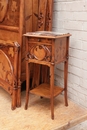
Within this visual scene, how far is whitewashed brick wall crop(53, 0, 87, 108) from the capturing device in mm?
1945

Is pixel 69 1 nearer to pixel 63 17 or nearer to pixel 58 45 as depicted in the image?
pixel 63 17

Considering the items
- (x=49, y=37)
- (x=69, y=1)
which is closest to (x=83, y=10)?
(x=69, y=1)

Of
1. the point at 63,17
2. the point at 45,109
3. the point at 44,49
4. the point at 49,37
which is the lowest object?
the point at 45,109

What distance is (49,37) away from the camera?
1.66 meters

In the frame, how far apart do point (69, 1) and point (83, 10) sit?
23cm

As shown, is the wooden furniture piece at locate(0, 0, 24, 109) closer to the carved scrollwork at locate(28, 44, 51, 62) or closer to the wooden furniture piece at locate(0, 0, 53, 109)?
the wooden furniture piece at locate(0, 0, 53, 109)

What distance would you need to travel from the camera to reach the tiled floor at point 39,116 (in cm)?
172

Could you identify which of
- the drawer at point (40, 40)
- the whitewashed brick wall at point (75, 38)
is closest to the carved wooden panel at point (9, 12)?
the drawer at point (40, 40)

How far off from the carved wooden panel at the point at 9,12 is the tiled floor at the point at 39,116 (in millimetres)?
939

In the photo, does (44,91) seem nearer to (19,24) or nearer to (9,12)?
(19,24)

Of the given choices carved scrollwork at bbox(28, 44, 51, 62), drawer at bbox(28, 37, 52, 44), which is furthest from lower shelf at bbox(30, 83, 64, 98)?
drawer at bbox(28, 37, 52, 44)

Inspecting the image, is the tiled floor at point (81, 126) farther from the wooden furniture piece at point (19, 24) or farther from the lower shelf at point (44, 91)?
the wooden furniture piece at point (19, 24)

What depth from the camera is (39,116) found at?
1.88m

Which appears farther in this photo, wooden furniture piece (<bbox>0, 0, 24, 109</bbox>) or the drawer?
wooden furniture piece (<bbox>0, 0, 24, 109</bbox>)
